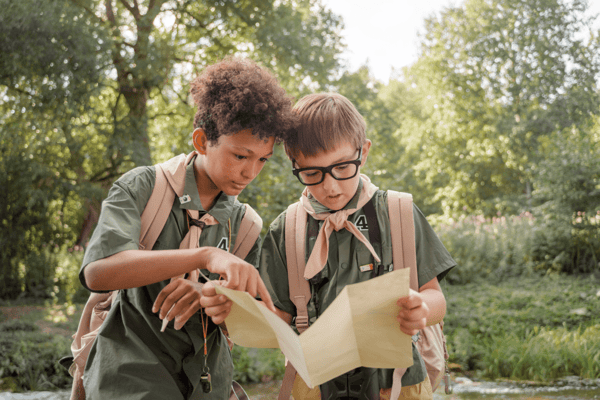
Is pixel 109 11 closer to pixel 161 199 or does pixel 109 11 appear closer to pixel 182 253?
pixel 161 199

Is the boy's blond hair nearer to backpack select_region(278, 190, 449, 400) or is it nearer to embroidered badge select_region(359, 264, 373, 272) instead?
backpack select_region(278, 190, 449, 400)

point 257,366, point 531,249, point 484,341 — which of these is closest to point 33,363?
point 257,366

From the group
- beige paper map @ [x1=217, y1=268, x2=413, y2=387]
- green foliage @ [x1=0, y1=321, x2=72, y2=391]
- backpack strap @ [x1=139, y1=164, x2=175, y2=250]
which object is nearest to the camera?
beige paper map @ [x1=217, y1=268, x2=413, y2=387]

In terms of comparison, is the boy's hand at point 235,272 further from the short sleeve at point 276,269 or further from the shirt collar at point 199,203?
the short sleeve at point 276,269

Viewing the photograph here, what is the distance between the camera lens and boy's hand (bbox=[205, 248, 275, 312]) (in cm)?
123

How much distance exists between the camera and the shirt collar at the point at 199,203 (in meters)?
1.68

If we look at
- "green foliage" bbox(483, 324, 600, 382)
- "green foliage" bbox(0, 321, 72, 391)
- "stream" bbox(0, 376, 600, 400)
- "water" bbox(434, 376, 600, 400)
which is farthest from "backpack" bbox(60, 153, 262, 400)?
"green foliage" bbox(483, 324, 600, 382)

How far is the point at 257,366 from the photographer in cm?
452

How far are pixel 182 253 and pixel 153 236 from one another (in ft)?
1.03

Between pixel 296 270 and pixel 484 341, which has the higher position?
pixel 296 270

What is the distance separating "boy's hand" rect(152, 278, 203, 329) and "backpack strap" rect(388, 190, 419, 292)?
687 mm

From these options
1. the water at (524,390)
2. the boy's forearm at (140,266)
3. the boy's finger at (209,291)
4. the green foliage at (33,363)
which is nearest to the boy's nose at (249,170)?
the boy's forearm at (140,266)

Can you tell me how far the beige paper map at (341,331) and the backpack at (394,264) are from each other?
46 centimetres

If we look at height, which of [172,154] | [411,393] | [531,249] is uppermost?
[172,154]
